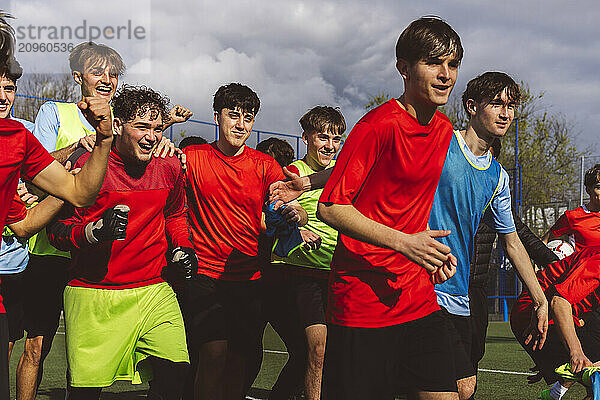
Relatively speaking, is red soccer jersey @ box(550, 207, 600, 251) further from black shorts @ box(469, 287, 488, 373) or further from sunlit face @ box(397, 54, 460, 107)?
sunlit face @ box(397, 54, 460, 107)

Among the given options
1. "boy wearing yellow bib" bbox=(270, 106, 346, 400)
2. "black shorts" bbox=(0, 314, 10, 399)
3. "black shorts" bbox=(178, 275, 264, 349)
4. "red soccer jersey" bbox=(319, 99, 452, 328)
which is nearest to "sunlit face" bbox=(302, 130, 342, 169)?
"boy wearing yellow bib" bbox=(270, 106, 346, 400)

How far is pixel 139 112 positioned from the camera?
14.9 feet

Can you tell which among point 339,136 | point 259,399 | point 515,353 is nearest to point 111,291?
point 339,136

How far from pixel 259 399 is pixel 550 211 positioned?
24.6 meters

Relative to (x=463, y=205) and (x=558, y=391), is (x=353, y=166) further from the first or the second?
(x=558, y=391)

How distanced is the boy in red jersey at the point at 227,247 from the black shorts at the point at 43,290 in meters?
1.03

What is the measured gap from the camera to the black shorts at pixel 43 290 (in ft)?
18.3

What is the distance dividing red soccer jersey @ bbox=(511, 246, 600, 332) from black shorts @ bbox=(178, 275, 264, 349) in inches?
74.7

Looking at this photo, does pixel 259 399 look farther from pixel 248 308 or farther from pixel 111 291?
pixel 111 291

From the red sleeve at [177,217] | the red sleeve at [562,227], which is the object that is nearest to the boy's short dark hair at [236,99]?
the red sleeve at [177,217]

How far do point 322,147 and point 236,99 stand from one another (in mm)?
1057

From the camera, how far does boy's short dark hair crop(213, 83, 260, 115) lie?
5586 mm

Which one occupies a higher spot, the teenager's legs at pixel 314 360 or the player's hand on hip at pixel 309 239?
the player's hand on hip at pixel 309 239

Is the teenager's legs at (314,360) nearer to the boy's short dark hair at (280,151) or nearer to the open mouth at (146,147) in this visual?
the boy's short dark hair at (280,151)
